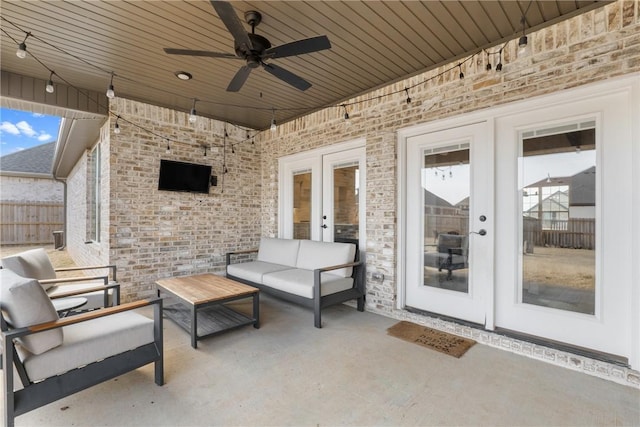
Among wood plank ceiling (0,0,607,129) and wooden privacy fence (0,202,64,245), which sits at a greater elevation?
wood plank ceiling (0,0,607,129)

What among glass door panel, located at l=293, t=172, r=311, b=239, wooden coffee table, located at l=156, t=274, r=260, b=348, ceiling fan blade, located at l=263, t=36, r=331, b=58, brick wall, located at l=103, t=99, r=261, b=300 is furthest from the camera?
glass door panel, located at l=293, t=172, r=311, b=239

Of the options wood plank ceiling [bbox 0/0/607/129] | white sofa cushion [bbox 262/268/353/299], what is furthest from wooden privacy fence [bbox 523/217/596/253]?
white sofa cushion [bbox 262/268/353/299]

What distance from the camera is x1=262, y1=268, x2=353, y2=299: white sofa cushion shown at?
3.65 metres

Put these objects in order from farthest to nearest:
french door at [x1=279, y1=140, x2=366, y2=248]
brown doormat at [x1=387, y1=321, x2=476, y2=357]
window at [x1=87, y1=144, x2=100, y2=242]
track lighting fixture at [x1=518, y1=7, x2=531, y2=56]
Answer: window at [x1=87, y1=144, x2=100, y2=242]
french door at [x1=279, y1=140, x2=366, y2=248]
brown doormat at [x1=387, y1=321, x2=476, y2=357]
track lighting fixture at [x1=518, y1=7, x2=531, y2=56]

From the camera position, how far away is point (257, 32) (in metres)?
2.87

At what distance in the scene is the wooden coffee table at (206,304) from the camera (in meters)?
3.08

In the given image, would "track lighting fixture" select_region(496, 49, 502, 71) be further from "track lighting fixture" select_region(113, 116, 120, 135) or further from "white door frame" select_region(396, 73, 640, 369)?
"track lighting fixture" select_region(113, 116, 120, 135)

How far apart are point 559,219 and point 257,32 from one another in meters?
3.48

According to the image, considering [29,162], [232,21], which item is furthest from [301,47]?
[29,162]

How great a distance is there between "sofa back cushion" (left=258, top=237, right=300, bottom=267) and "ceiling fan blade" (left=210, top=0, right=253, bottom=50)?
3189mm

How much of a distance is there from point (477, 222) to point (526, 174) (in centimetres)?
68

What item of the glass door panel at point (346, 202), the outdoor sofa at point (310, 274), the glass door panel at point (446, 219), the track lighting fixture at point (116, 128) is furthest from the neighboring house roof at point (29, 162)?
the glass door panel at point (446, 219)

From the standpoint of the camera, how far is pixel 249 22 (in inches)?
104

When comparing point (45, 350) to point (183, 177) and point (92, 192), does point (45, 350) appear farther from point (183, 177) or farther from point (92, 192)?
point (92, 192)
